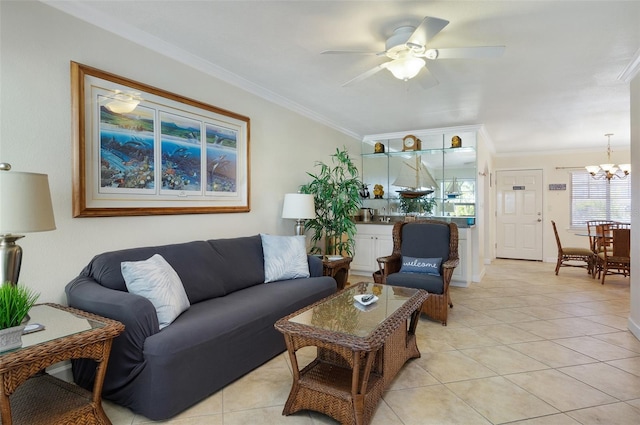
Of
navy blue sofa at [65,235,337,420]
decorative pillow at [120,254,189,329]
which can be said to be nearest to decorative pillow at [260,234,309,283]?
navy blue sofa at [65,235,337,420]

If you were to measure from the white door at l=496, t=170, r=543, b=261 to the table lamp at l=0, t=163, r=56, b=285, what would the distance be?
8159mm

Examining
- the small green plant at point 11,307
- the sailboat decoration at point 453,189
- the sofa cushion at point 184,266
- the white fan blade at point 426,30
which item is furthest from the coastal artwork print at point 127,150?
the sailboat decoration at point 453,189

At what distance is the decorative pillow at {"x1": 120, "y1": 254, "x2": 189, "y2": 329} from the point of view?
207cm

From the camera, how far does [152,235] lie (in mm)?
2771

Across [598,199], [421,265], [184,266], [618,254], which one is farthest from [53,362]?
[598,199]

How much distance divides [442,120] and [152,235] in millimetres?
4168

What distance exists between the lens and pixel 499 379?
7.75 feet

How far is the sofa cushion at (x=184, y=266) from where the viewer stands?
2.22m

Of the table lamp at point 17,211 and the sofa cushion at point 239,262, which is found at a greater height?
the table lamp at point 17,211

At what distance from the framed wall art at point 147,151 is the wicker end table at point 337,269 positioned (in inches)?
42.4

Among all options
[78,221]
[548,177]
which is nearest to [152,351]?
[78,221]

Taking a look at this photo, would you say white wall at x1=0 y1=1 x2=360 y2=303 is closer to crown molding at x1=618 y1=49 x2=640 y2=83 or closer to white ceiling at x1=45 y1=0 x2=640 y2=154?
white ceiling at x1=45 y1=0 x2=640 y2=154

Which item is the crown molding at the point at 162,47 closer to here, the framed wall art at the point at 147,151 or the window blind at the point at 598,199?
the framed wall art at the point at 147,151

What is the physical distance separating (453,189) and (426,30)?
3754 mm
